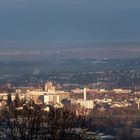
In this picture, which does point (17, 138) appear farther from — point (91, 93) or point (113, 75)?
point (113, 75)

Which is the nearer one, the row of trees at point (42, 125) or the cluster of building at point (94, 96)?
the row of trees at point (42, 125)

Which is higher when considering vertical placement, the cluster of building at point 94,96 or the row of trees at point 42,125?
the cluster of building at point 94,96

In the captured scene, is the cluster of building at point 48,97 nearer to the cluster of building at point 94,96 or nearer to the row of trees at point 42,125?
the cluster of building at point 94,96

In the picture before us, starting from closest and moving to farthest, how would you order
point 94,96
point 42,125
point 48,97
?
point 42,125 < point 48,97 < point 94,96

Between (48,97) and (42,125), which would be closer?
(42,125)

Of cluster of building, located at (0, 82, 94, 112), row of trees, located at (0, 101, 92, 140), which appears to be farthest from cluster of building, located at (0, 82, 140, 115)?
row of trees, located at (0, 101, 92, 140)

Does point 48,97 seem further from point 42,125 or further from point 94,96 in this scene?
point 42,125

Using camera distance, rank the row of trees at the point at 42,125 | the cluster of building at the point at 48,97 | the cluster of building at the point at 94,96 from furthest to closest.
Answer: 1. the cluster of building at the point at 94,96
2. the cluster of building at the point at 48,97
3. the row of trees at the point at 42,125

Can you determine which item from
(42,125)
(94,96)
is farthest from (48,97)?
(42,125)

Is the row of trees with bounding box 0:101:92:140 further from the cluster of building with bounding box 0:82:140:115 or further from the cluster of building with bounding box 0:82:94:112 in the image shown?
the cluster of building with bounding box 0:82:140:115

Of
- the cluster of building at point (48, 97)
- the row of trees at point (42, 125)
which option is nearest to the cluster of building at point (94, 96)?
the cluster of building at point (48, 97)

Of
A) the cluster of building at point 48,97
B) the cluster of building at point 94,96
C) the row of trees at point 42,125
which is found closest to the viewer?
the row of trees at point 42,125
